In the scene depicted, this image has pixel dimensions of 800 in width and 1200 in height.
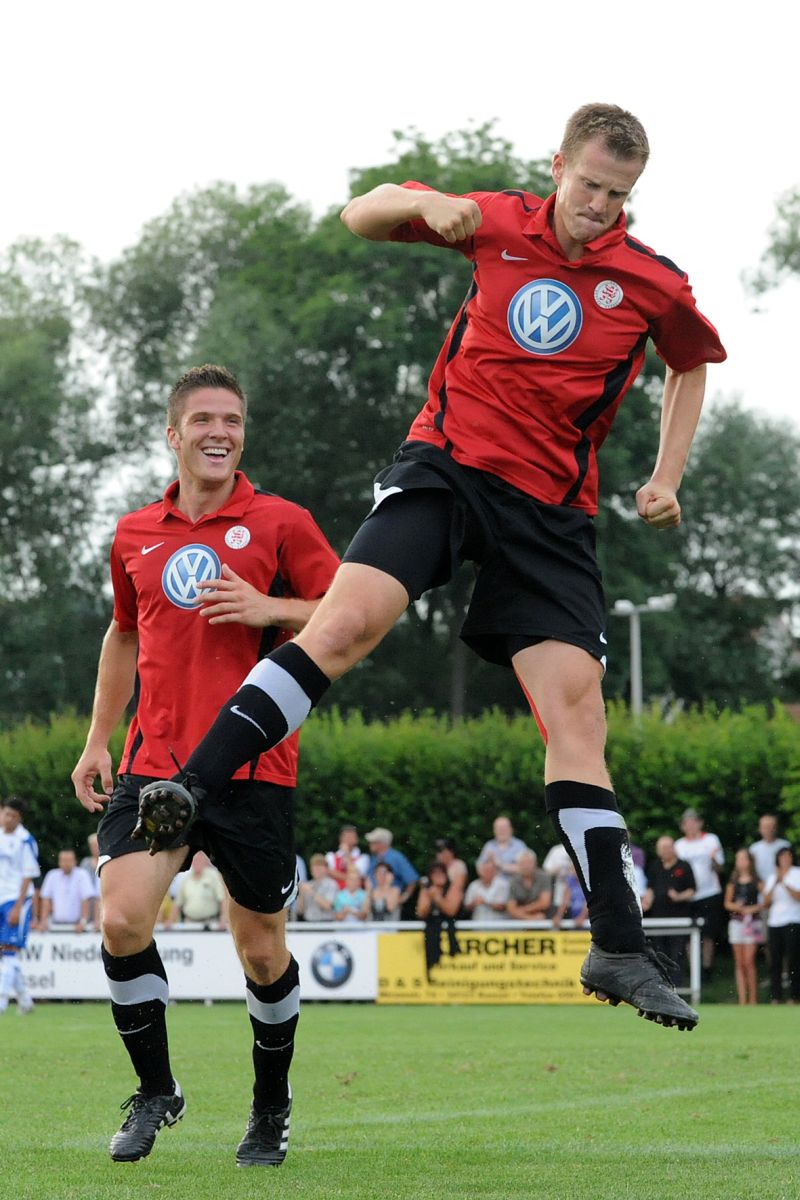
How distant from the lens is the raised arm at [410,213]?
219 inches

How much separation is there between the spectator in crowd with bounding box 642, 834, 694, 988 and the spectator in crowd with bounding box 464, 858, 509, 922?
1.75 meters

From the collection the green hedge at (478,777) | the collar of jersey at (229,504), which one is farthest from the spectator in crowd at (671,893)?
the collar of jersey at (229,504)

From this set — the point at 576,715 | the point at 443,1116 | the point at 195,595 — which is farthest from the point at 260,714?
the point at 443,1116

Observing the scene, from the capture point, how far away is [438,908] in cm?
2158

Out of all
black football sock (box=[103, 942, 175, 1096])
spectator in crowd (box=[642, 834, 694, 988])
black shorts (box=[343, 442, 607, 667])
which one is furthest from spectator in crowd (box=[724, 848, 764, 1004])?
black shorts (box=[343, 442, 607, 667])

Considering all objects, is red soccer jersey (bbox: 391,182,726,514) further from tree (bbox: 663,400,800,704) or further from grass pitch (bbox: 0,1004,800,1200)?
tree (bbox: 663,400,800,704)

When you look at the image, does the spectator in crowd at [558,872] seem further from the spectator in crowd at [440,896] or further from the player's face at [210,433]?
the player's face at [210,433]

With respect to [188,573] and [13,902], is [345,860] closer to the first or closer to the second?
[13,902]

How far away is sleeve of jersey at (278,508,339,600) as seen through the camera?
704cm

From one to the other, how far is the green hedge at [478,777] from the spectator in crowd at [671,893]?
3940mm

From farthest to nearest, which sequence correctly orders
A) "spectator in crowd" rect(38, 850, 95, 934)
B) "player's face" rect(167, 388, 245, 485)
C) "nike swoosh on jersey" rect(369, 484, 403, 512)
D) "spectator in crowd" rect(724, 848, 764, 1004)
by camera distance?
"spectator in crowd" rect(38, 850, 95, 934) → "spectator in crowd" rect(724, 848, 764, 1004) → "player's face" rect(167, 388, 245, 485) → "nike swoosh on jersey" rect(369, 484, 403, 512)

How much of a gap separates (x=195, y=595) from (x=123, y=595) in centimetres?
53

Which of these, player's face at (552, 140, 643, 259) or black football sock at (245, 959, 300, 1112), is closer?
player's face at (552, 140, 643, 259)

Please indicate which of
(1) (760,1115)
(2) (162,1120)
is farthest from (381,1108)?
(2) (162,1120)
